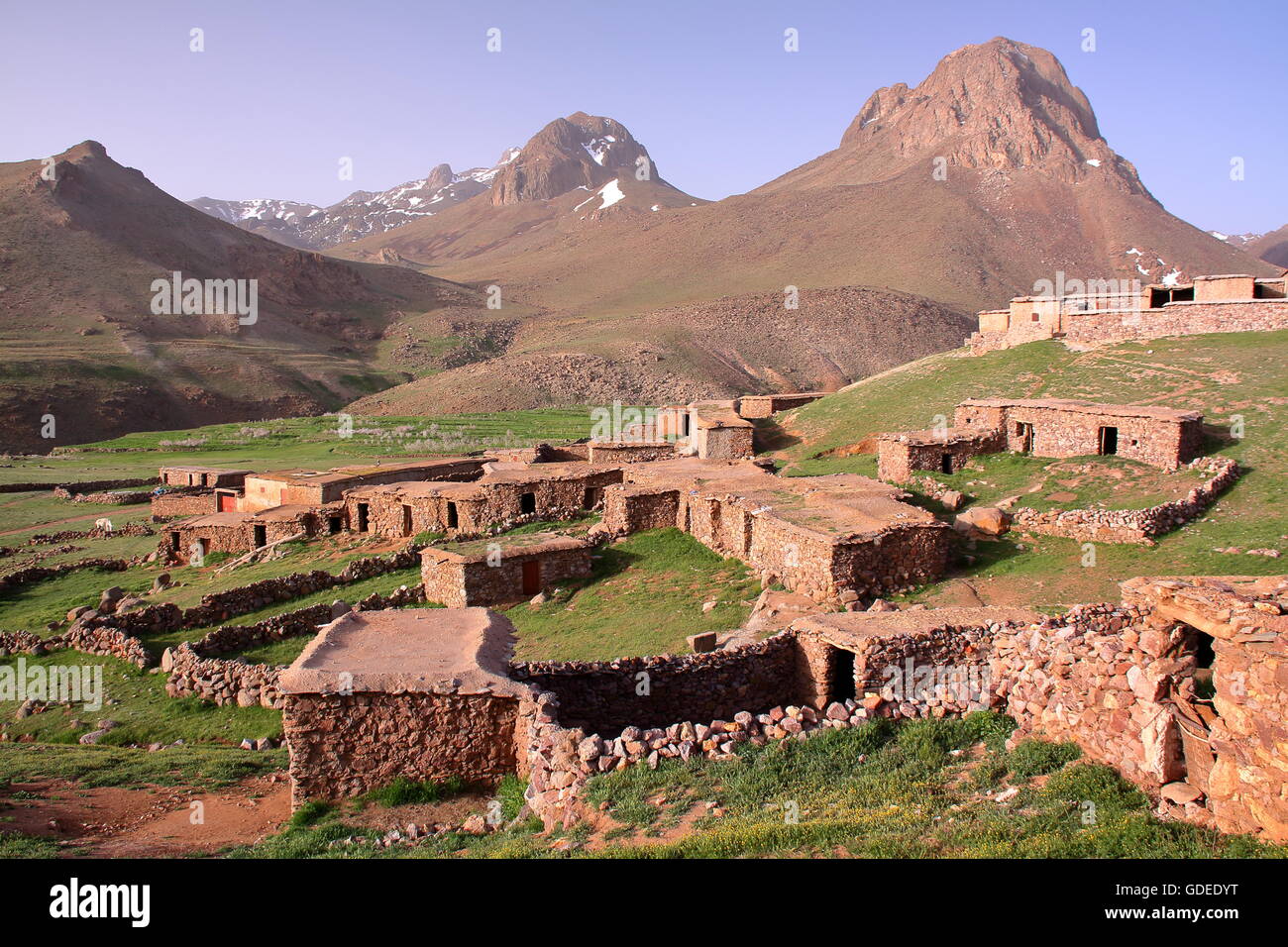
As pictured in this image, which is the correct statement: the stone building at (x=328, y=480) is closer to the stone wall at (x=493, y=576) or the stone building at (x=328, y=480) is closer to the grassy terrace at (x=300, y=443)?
the stone wall at (x=493, y=576)

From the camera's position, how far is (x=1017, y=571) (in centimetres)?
1341

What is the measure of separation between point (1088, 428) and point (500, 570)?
11633 millimetres

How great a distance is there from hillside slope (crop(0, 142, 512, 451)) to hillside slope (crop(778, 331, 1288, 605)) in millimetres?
55000

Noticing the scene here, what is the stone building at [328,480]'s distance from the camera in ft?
76.9

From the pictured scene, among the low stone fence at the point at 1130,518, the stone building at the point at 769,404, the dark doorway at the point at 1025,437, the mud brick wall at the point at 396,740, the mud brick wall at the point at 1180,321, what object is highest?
the mud brick wall at the point at 1180,321

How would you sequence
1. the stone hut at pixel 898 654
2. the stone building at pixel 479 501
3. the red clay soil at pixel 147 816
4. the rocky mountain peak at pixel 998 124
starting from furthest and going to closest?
the rocky mountain peak at pixel 998 124 → the stone building at pixel 479 501 → the stone hut at pixel 898 654 → the red clay soil at pixel 147 816

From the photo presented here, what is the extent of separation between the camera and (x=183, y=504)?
2828 cm

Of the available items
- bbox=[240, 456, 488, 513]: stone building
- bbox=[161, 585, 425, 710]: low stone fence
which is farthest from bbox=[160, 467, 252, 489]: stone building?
bbox=[161, 585, 425, 710]: low stone fence

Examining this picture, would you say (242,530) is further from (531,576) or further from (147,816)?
(147,816)

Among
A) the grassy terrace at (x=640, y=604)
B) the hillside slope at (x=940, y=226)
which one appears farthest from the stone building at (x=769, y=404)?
Result: the hillside slope at (x=940, y=226)

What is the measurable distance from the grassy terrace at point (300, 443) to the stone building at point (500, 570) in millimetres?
21827

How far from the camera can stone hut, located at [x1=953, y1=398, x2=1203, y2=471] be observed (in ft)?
52.4

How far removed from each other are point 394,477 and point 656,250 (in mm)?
111262
